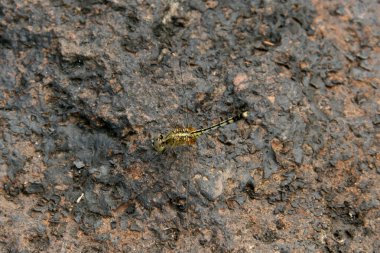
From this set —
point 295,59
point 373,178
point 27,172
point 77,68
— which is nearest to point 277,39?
point 295,59

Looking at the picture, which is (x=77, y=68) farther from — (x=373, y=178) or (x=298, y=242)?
(x=373, y=178)

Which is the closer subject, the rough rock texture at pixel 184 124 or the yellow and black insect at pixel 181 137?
the rough rock texture at pixel 184 124

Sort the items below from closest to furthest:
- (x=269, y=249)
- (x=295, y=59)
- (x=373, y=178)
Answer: (x=269, y=249) → (x=373, y=178) → (x=295, y=59)

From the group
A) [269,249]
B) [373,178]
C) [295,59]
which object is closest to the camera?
[269,249]

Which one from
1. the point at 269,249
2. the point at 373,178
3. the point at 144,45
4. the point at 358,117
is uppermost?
the point at 144,45
